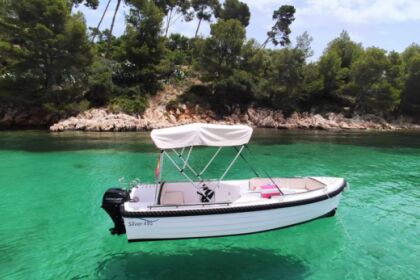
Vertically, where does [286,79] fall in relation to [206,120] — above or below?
above

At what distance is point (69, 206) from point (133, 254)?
229 inches

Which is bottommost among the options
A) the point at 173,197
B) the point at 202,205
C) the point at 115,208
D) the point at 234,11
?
the point at 173,197

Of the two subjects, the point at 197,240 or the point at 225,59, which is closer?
the point at 197,240

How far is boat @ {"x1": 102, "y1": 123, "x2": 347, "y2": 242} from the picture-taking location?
895cm

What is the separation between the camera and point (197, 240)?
11.0 meters

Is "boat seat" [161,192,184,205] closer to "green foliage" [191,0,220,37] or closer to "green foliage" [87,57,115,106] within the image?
"green foliage" [87,57,115,106]

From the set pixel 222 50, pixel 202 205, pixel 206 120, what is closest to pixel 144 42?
pixel 222 50

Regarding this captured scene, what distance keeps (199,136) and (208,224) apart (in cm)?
255

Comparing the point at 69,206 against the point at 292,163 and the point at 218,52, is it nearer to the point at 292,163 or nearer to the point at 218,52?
the point at 292,163

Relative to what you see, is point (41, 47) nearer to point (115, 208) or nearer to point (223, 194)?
point (115, 208)

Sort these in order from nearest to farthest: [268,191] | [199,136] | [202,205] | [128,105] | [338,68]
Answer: [202,205], [199,136], [268,191], [128,105], [338,68]

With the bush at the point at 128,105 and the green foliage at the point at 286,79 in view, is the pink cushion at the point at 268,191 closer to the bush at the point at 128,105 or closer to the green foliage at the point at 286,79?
the bush at the point at 128,105

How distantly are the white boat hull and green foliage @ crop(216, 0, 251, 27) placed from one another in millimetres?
64928

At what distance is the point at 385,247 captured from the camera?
10.5m
